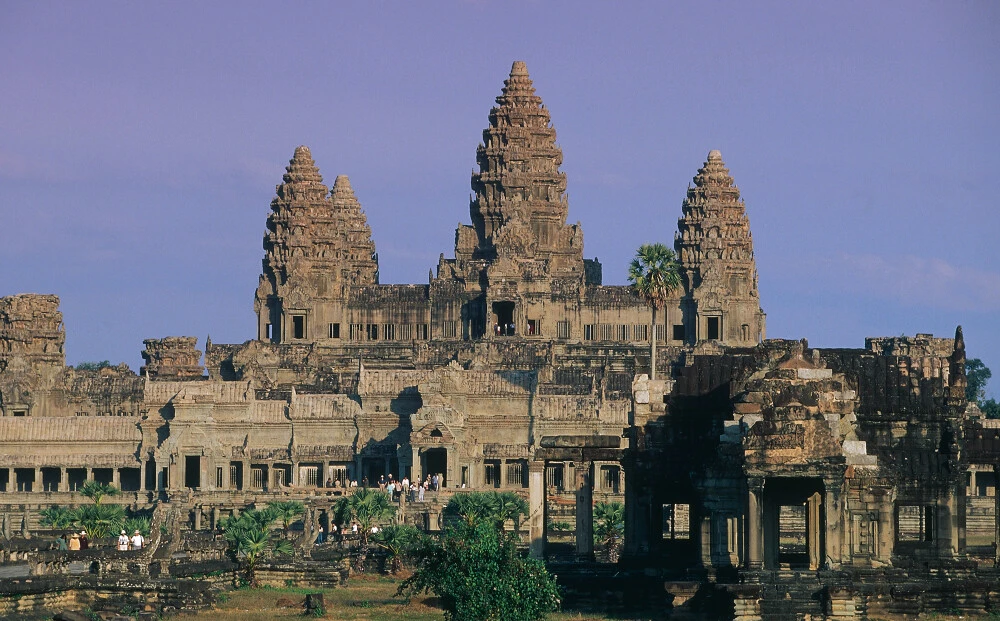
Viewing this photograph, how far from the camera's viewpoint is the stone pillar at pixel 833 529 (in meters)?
80.6

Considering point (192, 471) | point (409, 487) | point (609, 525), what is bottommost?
point (609, 525)

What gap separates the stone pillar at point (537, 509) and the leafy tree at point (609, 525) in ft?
34.5

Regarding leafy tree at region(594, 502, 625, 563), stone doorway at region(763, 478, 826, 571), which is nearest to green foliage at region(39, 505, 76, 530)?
leafy tree at region(594, 502, 625, 563)

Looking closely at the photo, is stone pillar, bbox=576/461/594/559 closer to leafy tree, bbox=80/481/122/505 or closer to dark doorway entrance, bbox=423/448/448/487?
leafy tree, bbox=80/481/122/505

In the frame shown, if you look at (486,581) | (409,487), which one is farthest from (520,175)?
(486,581)

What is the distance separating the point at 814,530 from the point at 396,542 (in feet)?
86.9

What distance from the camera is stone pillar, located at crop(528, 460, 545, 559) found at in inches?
3755

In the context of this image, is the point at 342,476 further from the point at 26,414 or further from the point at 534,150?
the point at 534,150

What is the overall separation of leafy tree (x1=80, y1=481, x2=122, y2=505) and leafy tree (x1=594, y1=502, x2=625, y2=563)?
28.5m

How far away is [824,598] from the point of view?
78375mm

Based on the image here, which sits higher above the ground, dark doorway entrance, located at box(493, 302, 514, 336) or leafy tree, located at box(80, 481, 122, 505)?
dark doorway entrance, located at box(493, 302, 514, 336)

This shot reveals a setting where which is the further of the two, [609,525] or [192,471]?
[192,471]

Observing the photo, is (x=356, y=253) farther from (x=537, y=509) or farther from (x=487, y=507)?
(x=537, y=509)

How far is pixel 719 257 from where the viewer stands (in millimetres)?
181750
